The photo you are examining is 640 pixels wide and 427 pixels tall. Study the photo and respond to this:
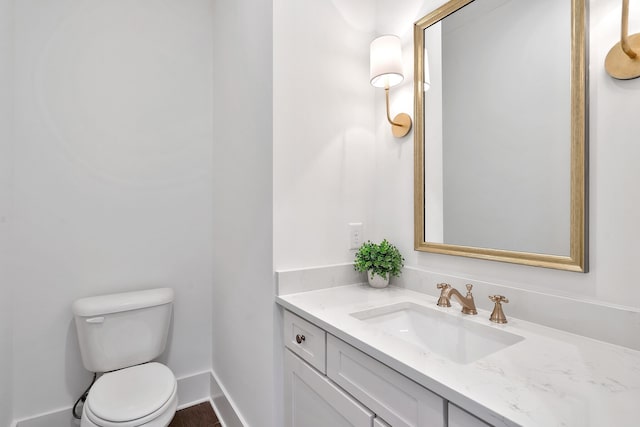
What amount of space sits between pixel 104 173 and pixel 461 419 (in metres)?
2.00

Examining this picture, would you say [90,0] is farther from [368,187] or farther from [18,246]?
[368,187]

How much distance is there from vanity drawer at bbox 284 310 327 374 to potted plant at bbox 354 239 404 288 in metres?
0.38

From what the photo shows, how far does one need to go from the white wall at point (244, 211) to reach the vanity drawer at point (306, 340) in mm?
92

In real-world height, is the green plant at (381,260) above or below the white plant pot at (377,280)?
above

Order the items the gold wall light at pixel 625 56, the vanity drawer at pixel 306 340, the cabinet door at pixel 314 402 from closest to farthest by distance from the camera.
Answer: the gold wall light at pixel 625 56
the cabinet door at pixel 314 402
the vanity drawer at pixel 306 340

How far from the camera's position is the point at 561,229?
0.97m

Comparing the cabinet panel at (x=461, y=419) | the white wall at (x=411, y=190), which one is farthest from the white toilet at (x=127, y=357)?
the cabinet panel at (x=461, y=419)

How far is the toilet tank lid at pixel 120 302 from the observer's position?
161 centimetres

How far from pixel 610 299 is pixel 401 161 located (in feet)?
2.83

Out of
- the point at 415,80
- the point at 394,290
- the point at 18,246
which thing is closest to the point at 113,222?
the point at 18,246

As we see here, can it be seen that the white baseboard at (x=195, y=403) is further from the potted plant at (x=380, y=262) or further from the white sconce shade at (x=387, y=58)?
the white sconce shade at (x=387, y=58)

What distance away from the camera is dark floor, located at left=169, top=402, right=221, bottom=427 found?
1877 mm

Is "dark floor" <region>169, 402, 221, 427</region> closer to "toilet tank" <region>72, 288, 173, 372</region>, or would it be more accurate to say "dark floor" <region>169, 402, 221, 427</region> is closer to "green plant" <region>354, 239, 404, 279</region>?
"toilet tank" <region>72, 288, 173, 372</region>

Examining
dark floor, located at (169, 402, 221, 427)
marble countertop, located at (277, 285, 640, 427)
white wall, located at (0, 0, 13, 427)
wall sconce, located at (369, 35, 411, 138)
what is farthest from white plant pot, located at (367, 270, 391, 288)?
white wall, located at (0, 0, 13, 427)
